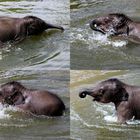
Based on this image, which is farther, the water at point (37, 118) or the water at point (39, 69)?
the water at point (39, 69)

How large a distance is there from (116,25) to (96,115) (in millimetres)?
3136

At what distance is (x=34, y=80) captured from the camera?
9945 mm

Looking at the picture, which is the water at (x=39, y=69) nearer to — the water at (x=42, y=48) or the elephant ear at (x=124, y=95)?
the water at (x=42, y=48)

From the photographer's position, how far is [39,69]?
10.3m

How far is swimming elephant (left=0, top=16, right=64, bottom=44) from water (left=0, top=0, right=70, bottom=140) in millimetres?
139

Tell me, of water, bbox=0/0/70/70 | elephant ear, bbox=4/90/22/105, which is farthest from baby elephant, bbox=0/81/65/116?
water, bbox=0/0/70/70

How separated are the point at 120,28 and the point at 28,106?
3.40 meters

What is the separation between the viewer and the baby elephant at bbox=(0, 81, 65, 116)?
28.8 feet

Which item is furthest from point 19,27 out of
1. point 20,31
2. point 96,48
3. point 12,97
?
point 12,97

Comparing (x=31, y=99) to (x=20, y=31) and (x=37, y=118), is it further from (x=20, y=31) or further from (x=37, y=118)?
(x=20, y=31)

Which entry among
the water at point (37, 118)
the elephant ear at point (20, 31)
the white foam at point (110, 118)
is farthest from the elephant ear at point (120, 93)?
the elephant ear at point (20, 31)

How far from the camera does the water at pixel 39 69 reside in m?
8.41

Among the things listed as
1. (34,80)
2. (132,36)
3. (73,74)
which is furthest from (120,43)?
(34,80)

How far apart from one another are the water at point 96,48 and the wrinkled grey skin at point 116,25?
0.15 metres
